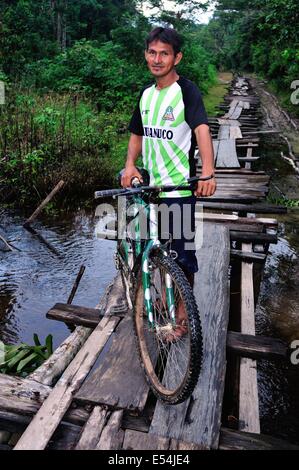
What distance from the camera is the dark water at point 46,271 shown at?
500 cm

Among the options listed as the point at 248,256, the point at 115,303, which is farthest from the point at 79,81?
the point at 115,303

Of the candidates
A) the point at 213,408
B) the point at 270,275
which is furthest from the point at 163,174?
the point at 270,275

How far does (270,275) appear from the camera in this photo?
620 cm

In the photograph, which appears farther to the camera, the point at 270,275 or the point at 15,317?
the point at 270,275

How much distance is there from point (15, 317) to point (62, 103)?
7.26m

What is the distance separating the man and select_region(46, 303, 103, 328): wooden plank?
0.99 meters

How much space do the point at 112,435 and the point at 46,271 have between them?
3.73m

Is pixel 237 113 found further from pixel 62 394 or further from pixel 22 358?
pixel 62 394

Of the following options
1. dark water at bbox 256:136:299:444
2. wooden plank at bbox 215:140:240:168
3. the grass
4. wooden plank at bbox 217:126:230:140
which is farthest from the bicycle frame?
the grass

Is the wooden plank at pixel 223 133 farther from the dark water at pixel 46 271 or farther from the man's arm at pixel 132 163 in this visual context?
the man's arm at pixel 132 163

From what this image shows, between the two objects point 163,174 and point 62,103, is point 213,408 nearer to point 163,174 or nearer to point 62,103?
point 163,174

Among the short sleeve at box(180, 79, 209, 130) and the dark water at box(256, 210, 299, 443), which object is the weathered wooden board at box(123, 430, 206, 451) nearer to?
the dark water at box(256, 210, 299, 443)

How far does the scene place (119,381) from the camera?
2.92 metres

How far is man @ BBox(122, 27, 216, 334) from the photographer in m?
2.78
